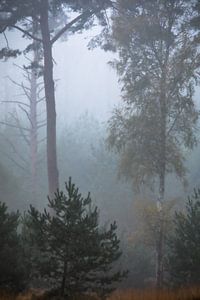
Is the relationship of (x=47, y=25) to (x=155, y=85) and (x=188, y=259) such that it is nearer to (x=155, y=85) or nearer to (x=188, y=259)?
(x=155, y=85)

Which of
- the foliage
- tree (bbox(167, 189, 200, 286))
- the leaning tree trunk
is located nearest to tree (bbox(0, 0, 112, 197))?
the leaning tree trunk

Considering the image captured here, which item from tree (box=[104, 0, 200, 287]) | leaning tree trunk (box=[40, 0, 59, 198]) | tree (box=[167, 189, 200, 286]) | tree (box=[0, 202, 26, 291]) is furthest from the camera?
leaning tree trunk (box=[40, 0, 59, 198])

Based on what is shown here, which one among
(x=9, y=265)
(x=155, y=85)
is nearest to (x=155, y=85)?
(x=155, y=85)

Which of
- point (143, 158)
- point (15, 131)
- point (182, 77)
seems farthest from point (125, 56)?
point (15, 131)

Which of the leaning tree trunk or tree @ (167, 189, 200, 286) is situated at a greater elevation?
the leaning tree trunk

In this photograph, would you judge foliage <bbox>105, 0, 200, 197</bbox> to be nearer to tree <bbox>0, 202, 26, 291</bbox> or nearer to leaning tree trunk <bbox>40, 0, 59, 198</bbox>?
leaning tree trunk <bbox>40, 0, 59, 198</bbox>

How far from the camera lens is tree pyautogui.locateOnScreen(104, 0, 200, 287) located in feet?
47.8

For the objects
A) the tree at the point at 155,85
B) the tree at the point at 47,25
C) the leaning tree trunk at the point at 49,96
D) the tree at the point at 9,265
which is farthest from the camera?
the leaning tree trunk at the point at 49,96

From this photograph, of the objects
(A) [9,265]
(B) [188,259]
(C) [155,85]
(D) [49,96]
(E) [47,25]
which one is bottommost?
(A) [9,265]

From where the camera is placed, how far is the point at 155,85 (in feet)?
49.2

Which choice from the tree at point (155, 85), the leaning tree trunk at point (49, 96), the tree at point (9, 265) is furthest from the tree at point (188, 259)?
the leaning tree trunk at point (49, 96)

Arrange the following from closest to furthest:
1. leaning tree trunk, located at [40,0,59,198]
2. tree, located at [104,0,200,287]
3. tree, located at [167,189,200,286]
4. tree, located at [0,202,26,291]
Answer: tree, located at [0,202,26,291], tree, located at [167,189,200,286], tree, located at [104,0,200,287], leaning tree trunk, located at [40,0,59,198]

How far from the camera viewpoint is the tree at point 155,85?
47.8ft

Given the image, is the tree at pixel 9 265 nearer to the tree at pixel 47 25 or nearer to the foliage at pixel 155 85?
the foliage at pixel 155 85
